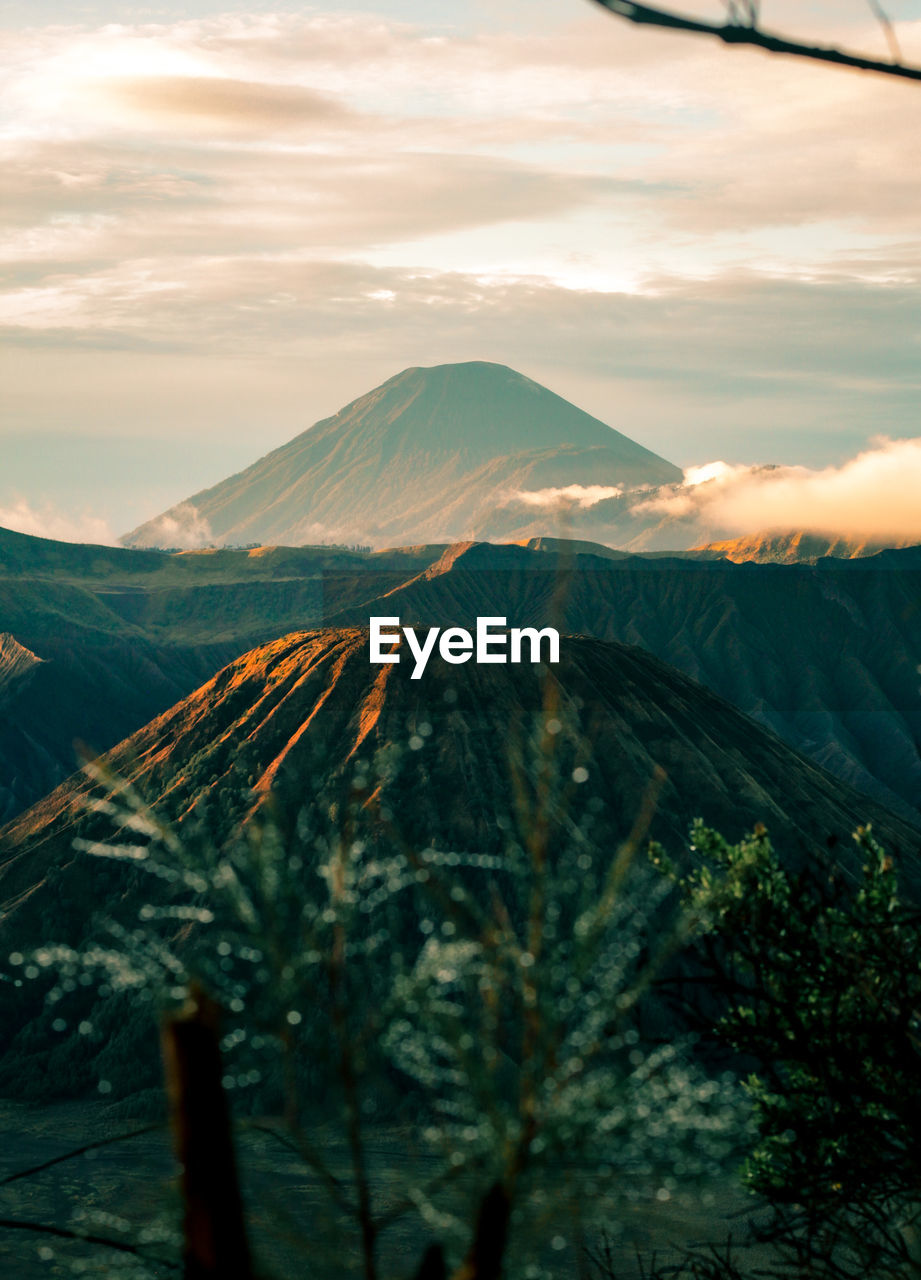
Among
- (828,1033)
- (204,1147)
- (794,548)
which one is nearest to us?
(204,1147)

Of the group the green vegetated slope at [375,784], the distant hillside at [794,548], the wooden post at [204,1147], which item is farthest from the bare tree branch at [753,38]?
the distant hillside at [794,548]

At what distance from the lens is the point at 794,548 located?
192375 mm

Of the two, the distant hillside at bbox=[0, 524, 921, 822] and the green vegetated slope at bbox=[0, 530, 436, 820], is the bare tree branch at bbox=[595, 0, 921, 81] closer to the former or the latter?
the green vegetated slope at bbox=[0, 530, 436, 820]

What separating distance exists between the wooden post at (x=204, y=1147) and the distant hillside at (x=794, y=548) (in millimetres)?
186947

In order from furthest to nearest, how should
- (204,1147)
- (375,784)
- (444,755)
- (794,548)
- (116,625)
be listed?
(794,548) → (116,625) → (444,755) → (375,784) → (204,1147)

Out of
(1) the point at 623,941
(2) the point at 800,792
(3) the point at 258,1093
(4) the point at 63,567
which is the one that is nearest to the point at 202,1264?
(1) the point at 623,941

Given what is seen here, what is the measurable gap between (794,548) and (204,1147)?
19751 cm

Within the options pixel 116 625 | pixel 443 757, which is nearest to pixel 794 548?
pixel 116 625

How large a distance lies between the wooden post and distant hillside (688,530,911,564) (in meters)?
187

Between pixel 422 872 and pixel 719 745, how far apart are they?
212ft

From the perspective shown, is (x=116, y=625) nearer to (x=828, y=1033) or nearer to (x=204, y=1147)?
(x=828, y=1033)

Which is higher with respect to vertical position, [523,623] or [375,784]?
[375,784]

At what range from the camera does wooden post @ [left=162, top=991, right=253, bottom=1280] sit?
3.01 m

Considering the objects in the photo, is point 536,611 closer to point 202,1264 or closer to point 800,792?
point 800,792
